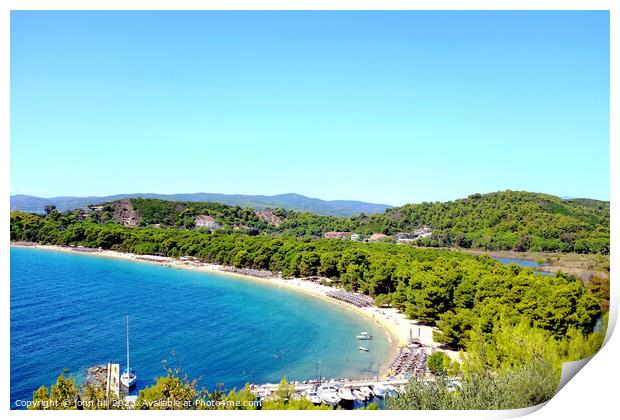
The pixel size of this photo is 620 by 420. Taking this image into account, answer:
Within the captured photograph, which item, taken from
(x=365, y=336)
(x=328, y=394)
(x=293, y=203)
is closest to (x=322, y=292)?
(x=365, y=336)

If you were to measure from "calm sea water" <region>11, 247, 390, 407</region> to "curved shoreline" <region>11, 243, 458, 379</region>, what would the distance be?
0.31 meters

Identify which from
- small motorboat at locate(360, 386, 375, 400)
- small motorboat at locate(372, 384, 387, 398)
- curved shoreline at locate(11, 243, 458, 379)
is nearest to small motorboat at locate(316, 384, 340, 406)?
small motorboat at locate(360, 386, 375, 400)

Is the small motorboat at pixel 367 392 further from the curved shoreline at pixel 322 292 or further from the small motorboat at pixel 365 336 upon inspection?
the small motorboat at pixel 365 336

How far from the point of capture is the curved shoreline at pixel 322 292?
41.7 ft

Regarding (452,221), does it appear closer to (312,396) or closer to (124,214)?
(124,214)

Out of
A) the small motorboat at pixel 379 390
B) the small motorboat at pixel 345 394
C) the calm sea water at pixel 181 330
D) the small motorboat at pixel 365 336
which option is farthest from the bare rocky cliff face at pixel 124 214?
the small motorboat at pixel 379 390

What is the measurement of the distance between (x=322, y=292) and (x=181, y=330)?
6.85 metres

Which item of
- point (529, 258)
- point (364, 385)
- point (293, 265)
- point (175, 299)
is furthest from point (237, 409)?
point (529, 258)

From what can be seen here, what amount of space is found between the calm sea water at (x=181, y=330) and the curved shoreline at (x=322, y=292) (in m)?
0.31

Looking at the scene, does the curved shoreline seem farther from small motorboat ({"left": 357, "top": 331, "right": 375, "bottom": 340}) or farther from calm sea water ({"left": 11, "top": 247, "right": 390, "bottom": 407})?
small motorboat ({"left": 357, "top": 331, "right": 375, "bottom": 340})

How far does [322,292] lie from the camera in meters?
18.9

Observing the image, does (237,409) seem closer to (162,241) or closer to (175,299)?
(175,299)

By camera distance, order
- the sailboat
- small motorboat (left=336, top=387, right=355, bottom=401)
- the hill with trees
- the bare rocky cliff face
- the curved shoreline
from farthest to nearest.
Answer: the bare rocky cliff face
the hill with trees
the curved shoreline
the sailboat
small motorboat (left=336, top=387, right=355, bottom=401)

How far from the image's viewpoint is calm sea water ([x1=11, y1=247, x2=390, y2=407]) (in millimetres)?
10398
